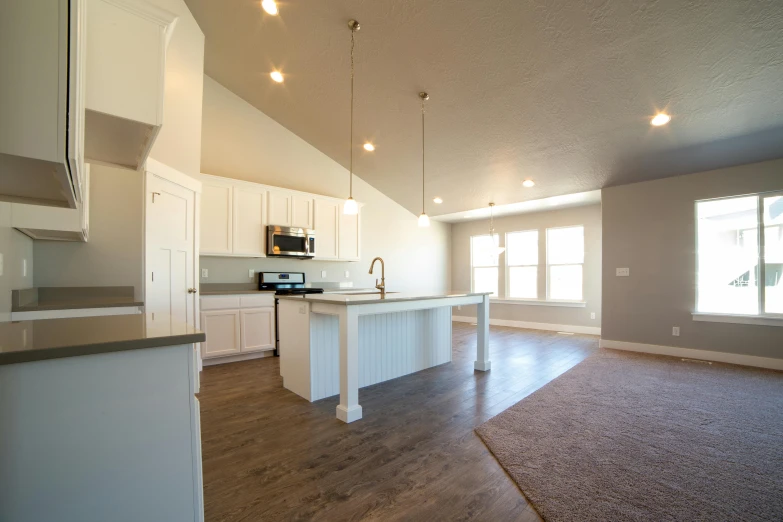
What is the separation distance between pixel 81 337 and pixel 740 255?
6078 mm

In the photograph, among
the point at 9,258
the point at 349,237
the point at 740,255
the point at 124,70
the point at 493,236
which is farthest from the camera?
the point at 493,236

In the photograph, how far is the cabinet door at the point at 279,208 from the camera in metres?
4.71

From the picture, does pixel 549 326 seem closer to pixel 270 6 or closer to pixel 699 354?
pixel 699 354

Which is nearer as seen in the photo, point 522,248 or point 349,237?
point 349,237

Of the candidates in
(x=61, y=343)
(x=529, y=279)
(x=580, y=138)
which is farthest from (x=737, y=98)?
(x=61, y=343)

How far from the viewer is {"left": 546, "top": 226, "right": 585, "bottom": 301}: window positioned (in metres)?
6.48

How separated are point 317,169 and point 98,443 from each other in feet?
16.6

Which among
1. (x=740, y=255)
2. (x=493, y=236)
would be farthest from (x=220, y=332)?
(x=740, y=255)

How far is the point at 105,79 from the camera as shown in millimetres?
1243

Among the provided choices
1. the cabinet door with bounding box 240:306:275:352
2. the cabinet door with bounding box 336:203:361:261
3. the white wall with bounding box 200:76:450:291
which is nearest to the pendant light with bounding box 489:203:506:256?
the white wall with bounding box 200:76:450:291

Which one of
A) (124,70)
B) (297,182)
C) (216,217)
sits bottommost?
(216,217)

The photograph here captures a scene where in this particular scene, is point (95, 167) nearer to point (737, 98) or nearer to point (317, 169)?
point (317, 169)

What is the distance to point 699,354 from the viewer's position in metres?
4.27

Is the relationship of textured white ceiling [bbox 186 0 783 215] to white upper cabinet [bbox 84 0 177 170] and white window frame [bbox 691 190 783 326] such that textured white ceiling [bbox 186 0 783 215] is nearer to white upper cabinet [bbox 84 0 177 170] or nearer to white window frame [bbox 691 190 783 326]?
white window frame [bbox 691 190 783 326]
